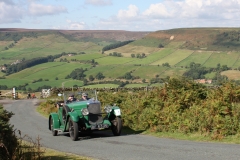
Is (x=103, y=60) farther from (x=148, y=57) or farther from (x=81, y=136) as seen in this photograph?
(x=81, y=136)

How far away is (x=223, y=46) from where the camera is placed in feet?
436

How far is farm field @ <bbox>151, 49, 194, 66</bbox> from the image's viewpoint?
11526 cm

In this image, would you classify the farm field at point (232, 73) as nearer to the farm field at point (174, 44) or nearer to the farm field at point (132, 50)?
the farm field at point (132, 50)

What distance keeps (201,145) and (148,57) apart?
11418 cm

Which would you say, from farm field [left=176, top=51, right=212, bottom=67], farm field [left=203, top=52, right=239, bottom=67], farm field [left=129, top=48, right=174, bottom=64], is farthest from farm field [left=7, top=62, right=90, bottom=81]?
farm field [left=203, top=52, right=239, bottom=67]

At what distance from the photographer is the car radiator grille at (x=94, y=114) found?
17875 millimetres

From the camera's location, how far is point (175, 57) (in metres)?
121

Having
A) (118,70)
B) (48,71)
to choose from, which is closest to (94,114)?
(118,70)

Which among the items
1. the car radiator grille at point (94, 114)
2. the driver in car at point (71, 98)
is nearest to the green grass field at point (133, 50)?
the driver in car at point (71, 98)

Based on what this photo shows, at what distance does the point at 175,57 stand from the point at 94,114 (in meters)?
105

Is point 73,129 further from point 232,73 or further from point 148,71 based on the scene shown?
point 148,71

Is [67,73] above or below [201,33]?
below

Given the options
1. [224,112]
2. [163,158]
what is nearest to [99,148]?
[163,158]

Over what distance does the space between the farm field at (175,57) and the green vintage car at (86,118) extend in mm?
93288
